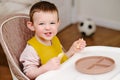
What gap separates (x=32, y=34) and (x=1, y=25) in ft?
0.62

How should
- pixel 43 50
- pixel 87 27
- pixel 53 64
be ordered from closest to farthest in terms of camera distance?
pixel 53 64, pixel 43 50, pixel 87 27

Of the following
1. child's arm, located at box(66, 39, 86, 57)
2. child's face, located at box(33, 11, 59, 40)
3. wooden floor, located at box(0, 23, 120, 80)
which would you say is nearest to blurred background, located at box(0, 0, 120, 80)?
wooden floor, located at box(0, 23, 120, 80)

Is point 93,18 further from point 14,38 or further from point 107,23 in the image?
point 14,38

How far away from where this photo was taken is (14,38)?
1.42 meters

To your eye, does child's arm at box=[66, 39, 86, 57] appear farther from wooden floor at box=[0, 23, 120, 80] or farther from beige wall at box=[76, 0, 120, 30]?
beige wall at box=[76, 0, 120, 30]

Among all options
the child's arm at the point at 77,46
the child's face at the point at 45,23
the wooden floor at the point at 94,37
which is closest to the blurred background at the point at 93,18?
the wooden floor at the point at 94,37

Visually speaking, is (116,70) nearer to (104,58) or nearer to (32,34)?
(104,58)

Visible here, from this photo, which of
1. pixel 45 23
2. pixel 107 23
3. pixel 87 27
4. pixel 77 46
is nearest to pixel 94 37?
pixel 87 27

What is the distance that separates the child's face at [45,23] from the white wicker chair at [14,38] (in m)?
0.15

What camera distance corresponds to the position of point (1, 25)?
1379 millimetres

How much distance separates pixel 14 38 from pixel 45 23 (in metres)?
0.21

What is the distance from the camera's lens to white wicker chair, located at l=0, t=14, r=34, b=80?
133 centimetres

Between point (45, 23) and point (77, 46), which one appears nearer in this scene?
point (45, 23)

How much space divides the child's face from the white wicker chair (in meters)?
0.15
